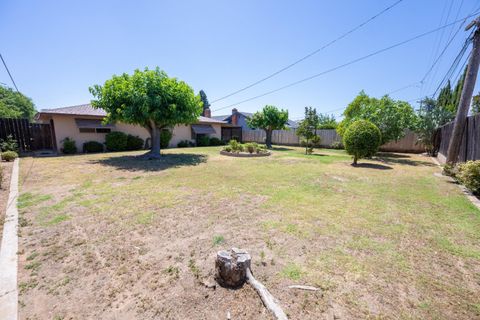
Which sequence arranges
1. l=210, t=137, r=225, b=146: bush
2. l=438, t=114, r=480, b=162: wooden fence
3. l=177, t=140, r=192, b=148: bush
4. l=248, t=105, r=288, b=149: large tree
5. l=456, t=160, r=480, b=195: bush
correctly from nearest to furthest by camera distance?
l=456, t=160, r=480, b=195: bush
l=438, t=114, r=480, b=162: wooden fence
l=248, t=105, r=288, b=149: large tree
l=177, t=140, r=192, b=148: bush
l=210, t=137, r=225, b=146: bush

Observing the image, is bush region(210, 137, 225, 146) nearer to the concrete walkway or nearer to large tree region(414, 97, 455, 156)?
large tree region(414, 97, 455, 156)

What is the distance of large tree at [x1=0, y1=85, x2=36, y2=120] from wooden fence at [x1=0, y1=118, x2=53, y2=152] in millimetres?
31352

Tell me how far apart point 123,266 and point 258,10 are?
491 inches

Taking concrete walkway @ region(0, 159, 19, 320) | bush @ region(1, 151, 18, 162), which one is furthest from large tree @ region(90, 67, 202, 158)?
concrete walkway @ region(0, 159, 19, 320)

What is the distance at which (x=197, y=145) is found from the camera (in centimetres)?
2031

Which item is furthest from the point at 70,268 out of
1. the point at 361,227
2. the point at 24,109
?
the point at 24,109

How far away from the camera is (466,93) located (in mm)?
7055

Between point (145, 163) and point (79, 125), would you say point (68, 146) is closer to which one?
point (79, 125)

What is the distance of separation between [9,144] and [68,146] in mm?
2526

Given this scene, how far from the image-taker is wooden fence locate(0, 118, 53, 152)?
39.0 ft

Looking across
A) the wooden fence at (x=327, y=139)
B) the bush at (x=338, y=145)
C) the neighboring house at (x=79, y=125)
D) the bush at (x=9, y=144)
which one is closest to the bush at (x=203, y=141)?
the neighboring house at (x=79, y=125)

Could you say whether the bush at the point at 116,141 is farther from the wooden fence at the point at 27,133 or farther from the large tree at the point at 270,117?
the large tree at the point at 270,117

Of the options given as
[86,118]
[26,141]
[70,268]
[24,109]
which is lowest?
[70,268]

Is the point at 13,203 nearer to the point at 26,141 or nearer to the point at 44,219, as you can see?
the point at 44,219
